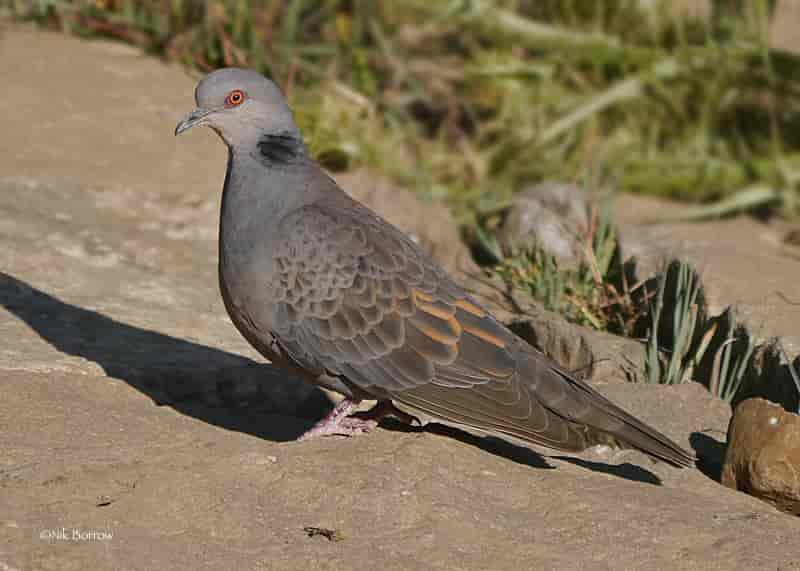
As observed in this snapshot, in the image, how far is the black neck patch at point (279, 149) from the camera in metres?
4.72

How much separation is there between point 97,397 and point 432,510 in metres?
1.59

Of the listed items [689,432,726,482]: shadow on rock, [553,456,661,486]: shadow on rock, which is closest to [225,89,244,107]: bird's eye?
[553,456,661,486]: shadow on rock

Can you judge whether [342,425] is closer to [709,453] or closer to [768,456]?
[709,453]

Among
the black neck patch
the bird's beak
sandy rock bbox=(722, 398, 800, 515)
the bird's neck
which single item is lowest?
sandy rock bbox=(722, 398, 800, 515)

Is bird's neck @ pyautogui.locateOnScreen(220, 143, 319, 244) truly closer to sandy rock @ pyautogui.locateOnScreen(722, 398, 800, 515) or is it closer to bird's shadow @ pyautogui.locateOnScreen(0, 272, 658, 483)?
bird's shadow @ pyautogui.locateOnScreen(0, 272, 658, 483)

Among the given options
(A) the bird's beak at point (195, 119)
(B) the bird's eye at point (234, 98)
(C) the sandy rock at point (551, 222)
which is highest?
(B) the bird's eye at point (234, 98)

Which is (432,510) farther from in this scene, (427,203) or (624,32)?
(624,32)

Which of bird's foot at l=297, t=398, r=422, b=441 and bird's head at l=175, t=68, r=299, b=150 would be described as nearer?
bird's foot at l=297, t=398, r=422, b=441

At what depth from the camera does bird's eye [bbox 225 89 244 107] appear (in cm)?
480

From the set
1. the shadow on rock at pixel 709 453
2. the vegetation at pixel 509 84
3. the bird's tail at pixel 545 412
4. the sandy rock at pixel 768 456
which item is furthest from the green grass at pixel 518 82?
the sandy rock at pixel 768 456

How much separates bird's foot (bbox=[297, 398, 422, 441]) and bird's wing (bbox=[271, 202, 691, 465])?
15 cm

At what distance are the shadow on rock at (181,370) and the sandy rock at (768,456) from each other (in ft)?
5.66

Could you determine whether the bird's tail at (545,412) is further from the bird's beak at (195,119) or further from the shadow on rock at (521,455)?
the bird's beak at (195,119)

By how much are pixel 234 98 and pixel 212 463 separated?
153cm
